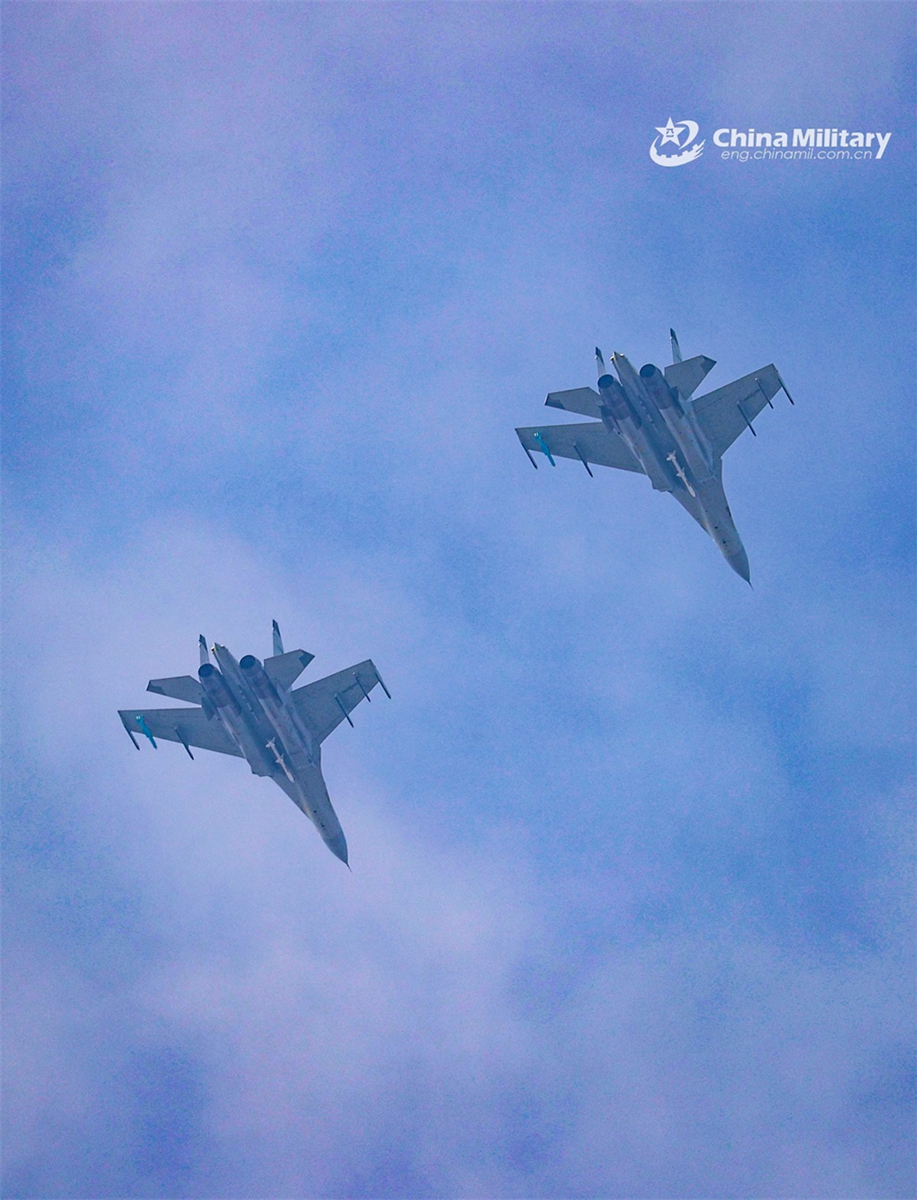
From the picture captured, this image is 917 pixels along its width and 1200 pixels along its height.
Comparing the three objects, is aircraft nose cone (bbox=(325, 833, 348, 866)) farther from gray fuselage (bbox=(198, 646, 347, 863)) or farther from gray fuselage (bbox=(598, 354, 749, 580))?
gray fuselage (bbox=(598, 354, 749, 580))

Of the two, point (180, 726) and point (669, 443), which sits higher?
point (669, 443)

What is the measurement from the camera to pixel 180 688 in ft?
176

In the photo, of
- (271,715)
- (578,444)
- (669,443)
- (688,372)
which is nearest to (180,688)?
(271,715)

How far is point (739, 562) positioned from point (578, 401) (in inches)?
446

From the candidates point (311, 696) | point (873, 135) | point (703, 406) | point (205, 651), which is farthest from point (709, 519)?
point (873, 135)

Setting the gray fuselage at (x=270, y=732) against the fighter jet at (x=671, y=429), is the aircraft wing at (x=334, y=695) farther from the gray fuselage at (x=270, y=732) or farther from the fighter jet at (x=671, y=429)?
the fighter jet at (x=671, y=429)

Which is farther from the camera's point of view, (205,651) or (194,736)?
(194,736)

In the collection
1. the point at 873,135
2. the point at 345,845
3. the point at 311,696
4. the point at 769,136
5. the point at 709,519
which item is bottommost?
the point at 345,845

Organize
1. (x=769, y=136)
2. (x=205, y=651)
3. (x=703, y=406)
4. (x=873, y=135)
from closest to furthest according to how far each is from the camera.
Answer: (x=205, y=651) < (x=703, y=406) < (x=769, y=136) < (x=873, y=135)

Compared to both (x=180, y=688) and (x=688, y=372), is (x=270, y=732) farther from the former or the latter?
(x=688, y=372)

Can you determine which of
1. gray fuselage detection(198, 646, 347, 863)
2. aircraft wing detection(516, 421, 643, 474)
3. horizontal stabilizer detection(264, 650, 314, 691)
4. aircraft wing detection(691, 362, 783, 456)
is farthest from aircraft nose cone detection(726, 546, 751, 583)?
gray fuselage detection(198, 646, 347, 863)

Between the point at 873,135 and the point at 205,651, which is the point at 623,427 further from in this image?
the point at 873,135

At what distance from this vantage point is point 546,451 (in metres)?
57.9

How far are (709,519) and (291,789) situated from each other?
2277cm
